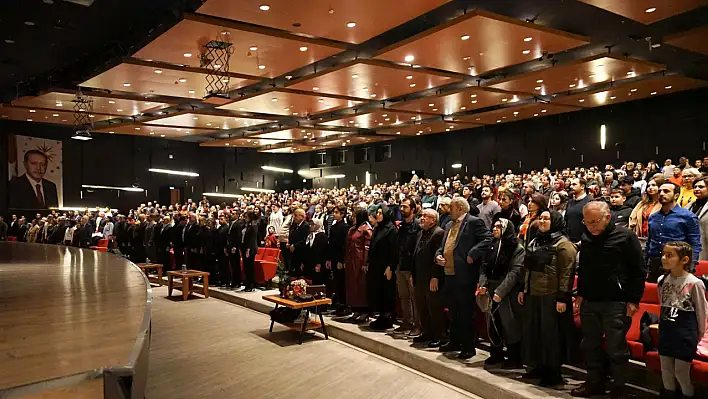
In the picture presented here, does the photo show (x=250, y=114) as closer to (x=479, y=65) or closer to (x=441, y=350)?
(x=479, y=65)

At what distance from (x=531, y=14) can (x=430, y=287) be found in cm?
554

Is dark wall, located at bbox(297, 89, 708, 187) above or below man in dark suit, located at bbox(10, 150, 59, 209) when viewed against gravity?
above

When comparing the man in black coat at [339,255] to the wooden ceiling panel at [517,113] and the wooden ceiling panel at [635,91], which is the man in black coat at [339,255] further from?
the wooden ceiling panel at [517,113]

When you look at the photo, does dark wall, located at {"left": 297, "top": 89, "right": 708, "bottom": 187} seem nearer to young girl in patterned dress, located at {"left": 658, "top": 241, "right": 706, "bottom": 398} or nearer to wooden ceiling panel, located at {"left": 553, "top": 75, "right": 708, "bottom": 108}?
wooden ceiling panel, located at {"left": 553, "top": 75, "right": 708, "bottom": 108}

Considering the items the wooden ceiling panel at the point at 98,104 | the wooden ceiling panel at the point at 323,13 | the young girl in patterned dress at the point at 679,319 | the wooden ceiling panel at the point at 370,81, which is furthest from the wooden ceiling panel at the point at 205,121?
the young girl in patterned dress at the point at 679,319

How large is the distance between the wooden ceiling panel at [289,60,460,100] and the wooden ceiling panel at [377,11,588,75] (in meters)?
0.72

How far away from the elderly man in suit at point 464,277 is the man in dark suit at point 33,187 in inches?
754

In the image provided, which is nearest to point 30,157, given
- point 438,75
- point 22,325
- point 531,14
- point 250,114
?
point 250,114

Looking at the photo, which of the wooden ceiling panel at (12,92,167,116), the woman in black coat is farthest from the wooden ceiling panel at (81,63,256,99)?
the woman in black coat

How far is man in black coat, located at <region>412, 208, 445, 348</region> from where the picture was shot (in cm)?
521

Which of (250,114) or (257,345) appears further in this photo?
(250,114)

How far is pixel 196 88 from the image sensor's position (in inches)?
490

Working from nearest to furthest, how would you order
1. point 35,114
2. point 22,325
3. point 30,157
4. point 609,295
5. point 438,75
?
point 22,325 < point 609,295 < point 438,75 < point 35,114 < point 30,157

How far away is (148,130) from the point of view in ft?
64.8
